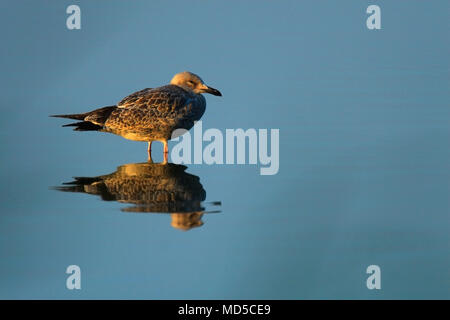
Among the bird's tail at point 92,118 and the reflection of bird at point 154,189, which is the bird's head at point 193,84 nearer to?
the bird's tail at point 92,118

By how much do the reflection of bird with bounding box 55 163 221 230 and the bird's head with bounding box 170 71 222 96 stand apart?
2.33 metres

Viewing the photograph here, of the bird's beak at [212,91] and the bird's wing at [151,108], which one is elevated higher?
the bird's beak at [212,91]

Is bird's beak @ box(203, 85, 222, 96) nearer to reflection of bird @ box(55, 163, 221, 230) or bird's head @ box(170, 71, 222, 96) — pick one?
bird's head @ box(170, 71, 222, 96)

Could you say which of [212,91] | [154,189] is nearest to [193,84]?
[212,91]

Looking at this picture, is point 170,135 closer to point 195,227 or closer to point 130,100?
point 130,100

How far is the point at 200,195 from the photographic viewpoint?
11.6 meters

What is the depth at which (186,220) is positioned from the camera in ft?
33.8

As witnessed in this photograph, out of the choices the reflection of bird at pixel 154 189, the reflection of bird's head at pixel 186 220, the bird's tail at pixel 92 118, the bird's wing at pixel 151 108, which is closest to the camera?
the reflection of bird's head at pixel 186 220

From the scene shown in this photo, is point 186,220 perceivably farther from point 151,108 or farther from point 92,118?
point 92,118

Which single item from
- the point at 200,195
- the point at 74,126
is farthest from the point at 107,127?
the point at 200,195

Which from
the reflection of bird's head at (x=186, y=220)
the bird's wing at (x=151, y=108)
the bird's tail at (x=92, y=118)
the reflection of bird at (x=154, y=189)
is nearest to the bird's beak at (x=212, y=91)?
the bird's wing at (x=151, y=108)

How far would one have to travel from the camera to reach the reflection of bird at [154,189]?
1077cm

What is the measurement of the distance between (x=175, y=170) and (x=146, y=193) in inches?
69.9

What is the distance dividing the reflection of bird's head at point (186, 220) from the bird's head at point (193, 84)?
17.1 feet
